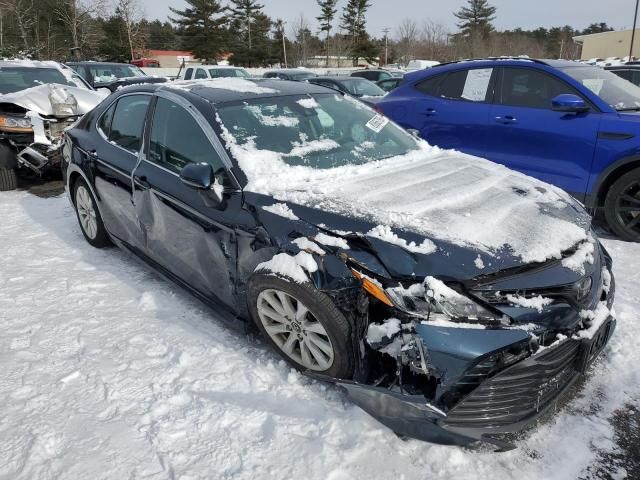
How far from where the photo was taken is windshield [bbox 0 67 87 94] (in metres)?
7.87

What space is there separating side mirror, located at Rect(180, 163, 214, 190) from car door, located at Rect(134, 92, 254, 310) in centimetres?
8

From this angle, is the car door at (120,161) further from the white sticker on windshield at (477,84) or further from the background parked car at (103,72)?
the background parked car at (103,72)

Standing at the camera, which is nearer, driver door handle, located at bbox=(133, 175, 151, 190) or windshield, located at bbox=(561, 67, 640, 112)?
driver door handle, located at bbox=(133, 175, 151, 190)

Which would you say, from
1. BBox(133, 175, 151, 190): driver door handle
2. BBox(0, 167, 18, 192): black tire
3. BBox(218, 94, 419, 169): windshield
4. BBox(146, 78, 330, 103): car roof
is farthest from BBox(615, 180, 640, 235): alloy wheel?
BBox(0, 167, 18, 192): black tire

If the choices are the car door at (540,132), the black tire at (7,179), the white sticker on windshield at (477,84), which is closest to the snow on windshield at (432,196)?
the car door at (540,132)

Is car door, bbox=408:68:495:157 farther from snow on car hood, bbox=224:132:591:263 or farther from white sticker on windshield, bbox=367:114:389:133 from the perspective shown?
snow on car hood, bbox=224:132:591:263

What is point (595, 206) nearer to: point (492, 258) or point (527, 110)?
point (527, 110)

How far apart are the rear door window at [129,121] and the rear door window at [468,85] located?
3634 mm

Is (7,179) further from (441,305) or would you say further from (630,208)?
(630,208)

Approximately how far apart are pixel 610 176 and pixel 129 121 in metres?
4.39

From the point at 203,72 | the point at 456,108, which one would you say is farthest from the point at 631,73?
the point at 203,72

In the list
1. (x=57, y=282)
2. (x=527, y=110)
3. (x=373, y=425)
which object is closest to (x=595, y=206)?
(x=527, y=110)

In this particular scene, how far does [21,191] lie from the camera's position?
6977 mm

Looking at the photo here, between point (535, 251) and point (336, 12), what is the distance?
216 ft
